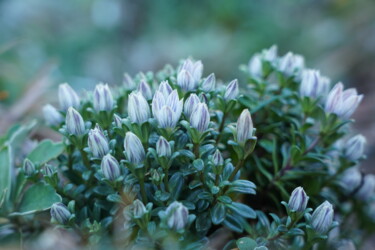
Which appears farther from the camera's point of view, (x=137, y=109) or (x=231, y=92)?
(x=231, y=92)

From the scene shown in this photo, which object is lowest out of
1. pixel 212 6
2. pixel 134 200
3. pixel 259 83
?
pixel 134 200

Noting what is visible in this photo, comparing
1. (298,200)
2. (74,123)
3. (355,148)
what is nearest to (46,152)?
(74,123)

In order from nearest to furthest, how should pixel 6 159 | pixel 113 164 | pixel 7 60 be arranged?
pixel 113 164
pixel 6 159
pixel 7 60

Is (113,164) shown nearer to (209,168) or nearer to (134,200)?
(134,200)

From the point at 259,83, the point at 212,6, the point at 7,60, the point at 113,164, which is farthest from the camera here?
the point at 212,6

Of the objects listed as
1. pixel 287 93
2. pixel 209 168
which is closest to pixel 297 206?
pixel 209 168

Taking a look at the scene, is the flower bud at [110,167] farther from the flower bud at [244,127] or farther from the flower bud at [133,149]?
the flower bud at [244,127]

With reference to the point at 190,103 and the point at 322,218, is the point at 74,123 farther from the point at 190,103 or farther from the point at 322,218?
the point at 322,218
